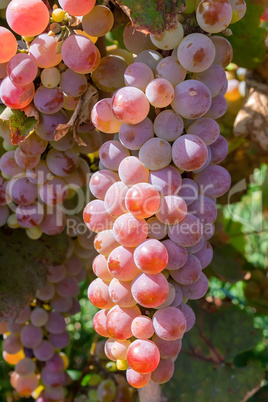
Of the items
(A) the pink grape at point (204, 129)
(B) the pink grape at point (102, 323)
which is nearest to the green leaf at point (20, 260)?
(B) the pink grape at point (102, 323)

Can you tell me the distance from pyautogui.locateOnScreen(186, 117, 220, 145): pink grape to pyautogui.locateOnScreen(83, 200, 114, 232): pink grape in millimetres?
117

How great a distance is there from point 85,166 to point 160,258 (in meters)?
0.24

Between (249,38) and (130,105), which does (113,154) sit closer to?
(130,105)

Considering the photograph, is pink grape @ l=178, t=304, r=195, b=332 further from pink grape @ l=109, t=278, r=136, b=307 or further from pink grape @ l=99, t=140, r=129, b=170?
pink grape @ l=99, t=140, r=129, b=170

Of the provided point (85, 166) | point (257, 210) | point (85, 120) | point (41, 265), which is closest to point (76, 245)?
point (41, 265)

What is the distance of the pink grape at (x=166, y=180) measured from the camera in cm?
40

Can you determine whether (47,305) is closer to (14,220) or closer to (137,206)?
(14,220)

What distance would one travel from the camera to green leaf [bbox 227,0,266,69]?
2.31 feet


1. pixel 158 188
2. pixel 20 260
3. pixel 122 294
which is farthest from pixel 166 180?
pixel 20 260

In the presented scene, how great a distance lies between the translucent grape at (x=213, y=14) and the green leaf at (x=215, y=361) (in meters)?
0.62

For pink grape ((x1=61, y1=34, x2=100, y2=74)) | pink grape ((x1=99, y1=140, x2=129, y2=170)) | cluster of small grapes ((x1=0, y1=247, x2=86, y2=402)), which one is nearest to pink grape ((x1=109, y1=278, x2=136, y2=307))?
pink grape ((x1=99, y1=140, x2=129, y2=170))

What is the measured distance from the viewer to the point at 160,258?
1.25ft

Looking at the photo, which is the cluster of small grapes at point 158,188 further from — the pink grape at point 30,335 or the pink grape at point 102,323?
the pink grape at point 30,335

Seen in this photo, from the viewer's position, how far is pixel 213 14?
0.39 metres
